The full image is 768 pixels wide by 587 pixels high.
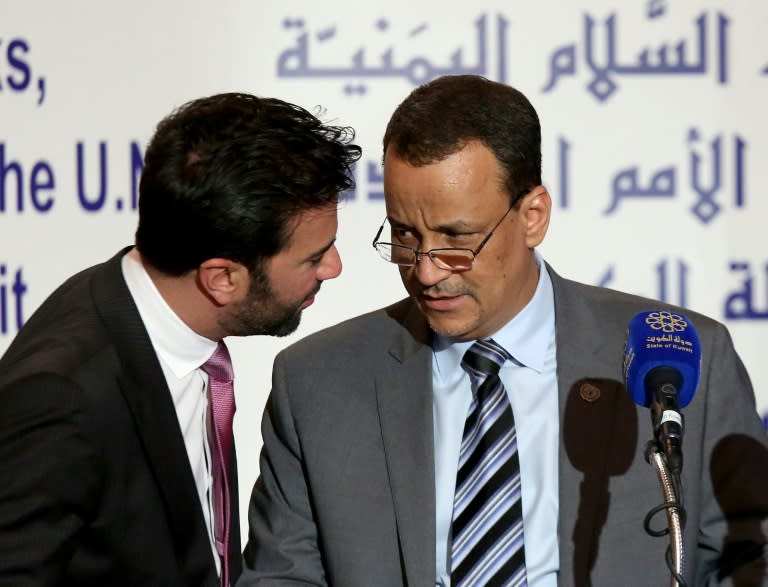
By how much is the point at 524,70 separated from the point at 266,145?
1522mm

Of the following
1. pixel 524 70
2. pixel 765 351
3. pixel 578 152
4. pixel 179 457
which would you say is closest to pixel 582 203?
pixel 578 152

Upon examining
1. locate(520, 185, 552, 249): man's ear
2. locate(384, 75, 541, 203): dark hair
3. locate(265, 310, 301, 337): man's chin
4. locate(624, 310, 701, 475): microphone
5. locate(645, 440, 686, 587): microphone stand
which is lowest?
locate(645, 440, 686, 587): microphone stand

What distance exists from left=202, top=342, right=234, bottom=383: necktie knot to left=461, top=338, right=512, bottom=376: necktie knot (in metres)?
0.52

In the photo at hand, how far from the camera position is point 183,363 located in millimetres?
2455

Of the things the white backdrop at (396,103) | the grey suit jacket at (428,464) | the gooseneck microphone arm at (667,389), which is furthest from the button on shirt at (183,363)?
the white backdrop at (396,103)

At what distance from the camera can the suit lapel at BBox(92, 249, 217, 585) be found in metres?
2.24

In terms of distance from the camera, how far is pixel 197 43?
3.71 metres

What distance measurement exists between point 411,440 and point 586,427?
1.13 ft

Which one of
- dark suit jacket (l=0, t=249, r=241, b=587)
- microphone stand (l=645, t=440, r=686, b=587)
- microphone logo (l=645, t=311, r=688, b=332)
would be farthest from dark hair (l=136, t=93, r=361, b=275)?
microphone stand (l=645, t=440, r=686, b=587)

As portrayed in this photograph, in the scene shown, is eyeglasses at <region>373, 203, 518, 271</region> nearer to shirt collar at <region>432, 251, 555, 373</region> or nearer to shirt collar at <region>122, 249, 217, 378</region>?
shirt collar at <region>432, 251, 555, 373</region>

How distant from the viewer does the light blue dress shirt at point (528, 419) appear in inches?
88.7

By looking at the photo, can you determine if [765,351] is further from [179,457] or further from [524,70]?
[179,457]

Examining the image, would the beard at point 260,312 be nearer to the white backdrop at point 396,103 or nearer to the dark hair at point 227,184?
the dark hair at point 227,184

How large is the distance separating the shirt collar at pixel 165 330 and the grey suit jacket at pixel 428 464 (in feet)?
0.61
